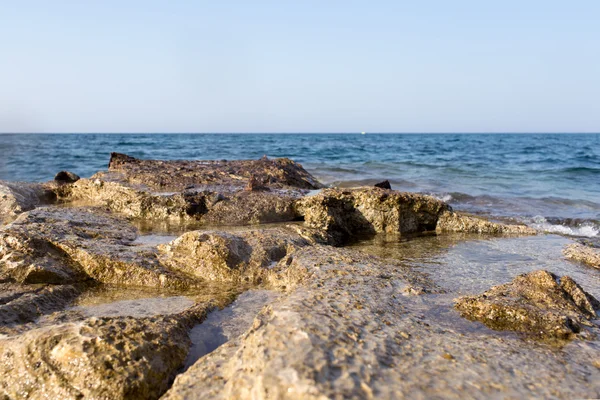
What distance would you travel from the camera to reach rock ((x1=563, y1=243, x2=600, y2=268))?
14.0 feet

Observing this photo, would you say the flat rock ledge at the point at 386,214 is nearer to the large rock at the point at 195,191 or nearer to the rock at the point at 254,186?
the large rock at the point at 195,191

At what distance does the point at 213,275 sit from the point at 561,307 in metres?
2.37

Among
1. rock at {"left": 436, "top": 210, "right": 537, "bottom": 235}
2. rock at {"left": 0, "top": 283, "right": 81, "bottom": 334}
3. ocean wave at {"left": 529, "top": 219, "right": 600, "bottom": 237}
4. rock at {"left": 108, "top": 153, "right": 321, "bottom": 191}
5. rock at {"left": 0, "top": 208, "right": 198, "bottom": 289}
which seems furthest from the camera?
ocean wave at {"left": 529, "top": 219, "right": 600, "bottom": 237}

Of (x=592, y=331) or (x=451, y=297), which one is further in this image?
(x=451, y=297)

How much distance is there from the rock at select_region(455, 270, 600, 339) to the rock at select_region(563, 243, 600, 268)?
1.31 m

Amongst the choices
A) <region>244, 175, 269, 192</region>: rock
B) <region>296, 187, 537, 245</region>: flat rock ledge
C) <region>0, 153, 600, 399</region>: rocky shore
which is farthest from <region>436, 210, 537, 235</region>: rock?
<region>244, 175, 269, 192</region>: rock

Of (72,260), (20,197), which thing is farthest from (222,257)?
(20,197)

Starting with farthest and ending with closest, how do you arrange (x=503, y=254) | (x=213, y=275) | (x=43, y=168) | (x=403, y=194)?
(x=43, y=168) < (x=403, y=194) < (x=503, y=254) < (x=213, y=275)

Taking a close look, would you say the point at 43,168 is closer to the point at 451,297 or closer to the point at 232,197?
the point at 232,197

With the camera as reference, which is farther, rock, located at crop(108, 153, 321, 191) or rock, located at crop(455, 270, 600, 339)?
rock, located at crop(108, 153, 321, 191)

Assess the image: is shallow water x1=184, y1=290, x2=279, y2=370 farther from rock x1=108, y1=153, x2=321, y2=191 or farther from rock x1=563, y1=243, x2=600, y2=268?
rock x1=108, y1=153, x2=321, y2=191

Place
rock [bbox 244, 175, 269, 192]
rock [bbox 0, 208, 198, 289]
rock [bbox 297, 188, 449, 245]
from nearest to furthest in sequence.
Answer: rock [bbox 0, 208, 198, 289]
rock [bbox 297, 188, 449, 245]
rock [bbox 244, 175, 269, 192]

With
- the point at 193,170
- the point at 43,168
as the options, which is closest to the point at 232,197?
the point at 193,170

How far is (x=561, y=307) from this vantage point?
284cm
